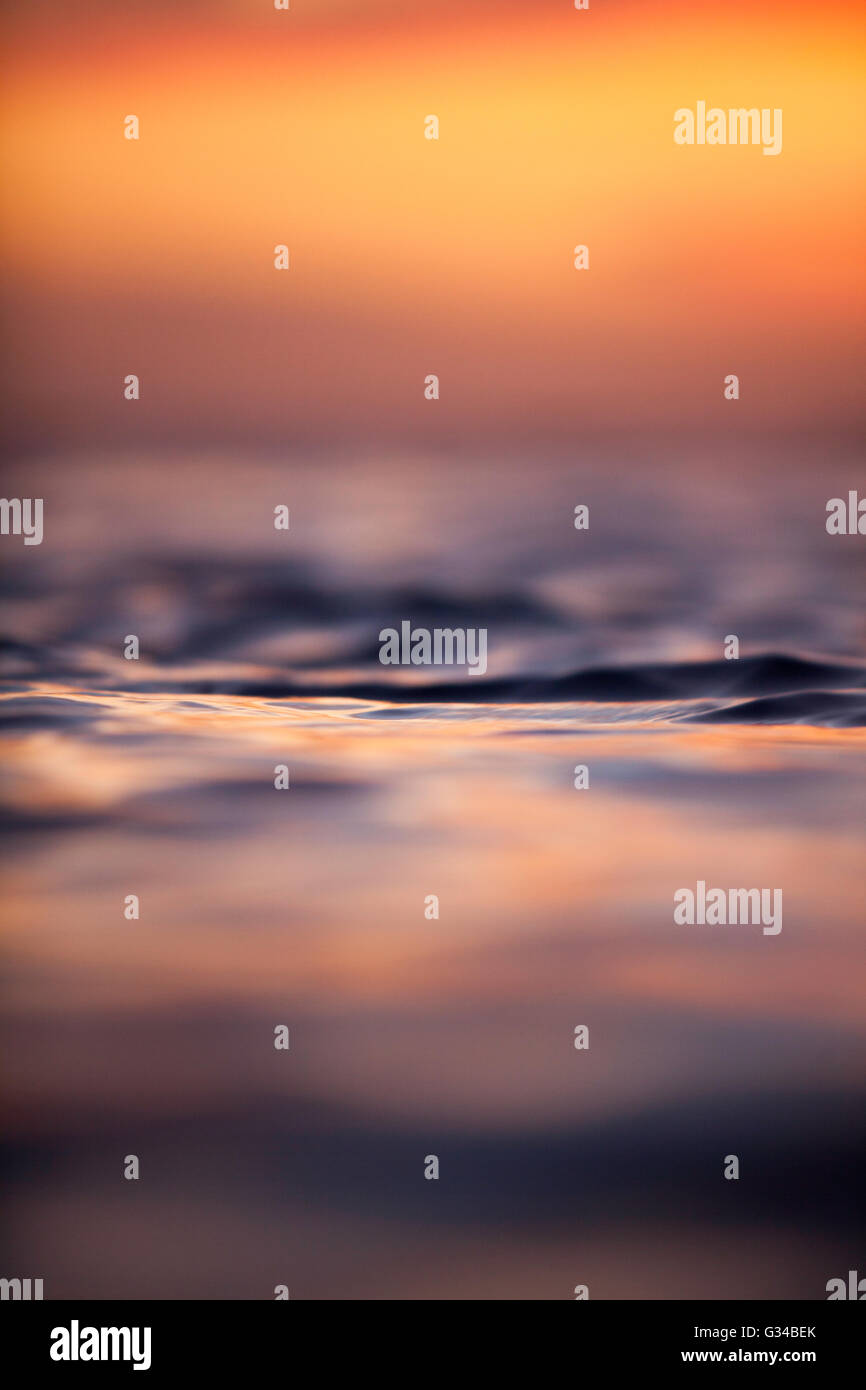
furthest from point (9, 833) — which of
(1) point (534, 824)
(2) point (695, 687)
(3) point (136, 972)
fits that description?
(2) point (695, 687)

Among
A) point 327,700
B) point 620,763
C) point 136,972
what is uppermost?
point 327,700

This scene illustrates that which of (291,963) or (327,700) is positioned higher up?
(327,700)

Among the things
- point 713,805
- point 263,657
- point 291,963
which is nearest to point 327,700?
point 263,657

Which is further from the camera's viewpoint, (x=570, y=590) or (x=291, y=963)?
(x=570, y=590)

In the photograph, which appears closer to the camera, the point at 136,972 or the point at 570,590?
the point at 136,972
